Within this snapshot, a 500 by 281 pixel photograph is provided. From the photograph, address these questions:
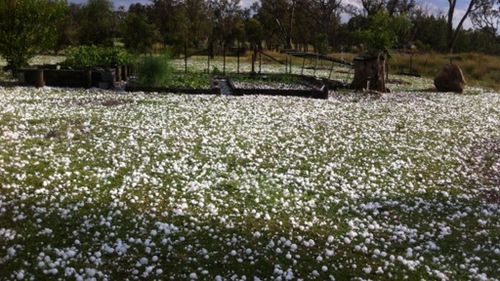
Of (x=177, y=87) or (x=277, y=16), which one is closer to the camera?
(x=177, y=87)

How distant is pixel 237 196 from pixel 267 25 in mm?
54253

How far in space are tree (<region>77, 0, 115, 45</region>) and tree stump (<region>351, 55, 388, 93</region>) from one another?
29.2 metres

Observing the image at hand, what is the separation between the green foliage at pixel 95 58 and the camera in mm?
20312

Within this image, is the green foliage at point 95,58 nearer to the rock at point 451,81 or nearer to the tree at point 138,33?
the rock at point 451,81

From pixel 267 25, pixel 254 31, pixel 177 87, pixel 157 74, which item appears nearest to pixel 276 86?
pixel 177 87

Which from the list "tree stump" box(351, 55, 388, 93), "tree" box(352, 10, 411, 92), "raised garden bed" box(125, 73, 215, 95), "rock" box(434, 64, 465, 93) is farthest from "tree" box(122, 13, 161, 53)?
"rock" box(434, 64, 465, 93)

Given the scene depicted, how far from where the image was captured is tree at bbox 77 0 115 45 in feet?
147

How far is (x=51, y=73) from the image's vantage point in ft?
59.7

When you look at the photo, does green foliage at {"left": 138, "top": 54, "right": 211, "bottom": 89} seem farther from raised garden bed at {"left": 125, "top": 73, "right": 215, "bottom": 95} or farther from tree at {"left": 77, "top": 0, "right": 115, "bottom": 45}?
tree at {"left": 77, "top": 0, "right": 115, "bottom": 45}

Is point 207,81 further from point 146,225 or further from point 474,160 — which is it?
point 146,225

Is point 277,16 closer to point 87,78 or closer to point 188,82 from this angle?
point 188,82

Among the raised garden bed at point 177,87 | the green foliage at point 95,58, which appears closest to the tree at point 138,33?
the green foliage at point 95,58

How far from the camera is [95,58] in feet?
68.2

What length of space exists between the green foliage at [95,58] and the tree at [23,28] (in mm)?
1502
